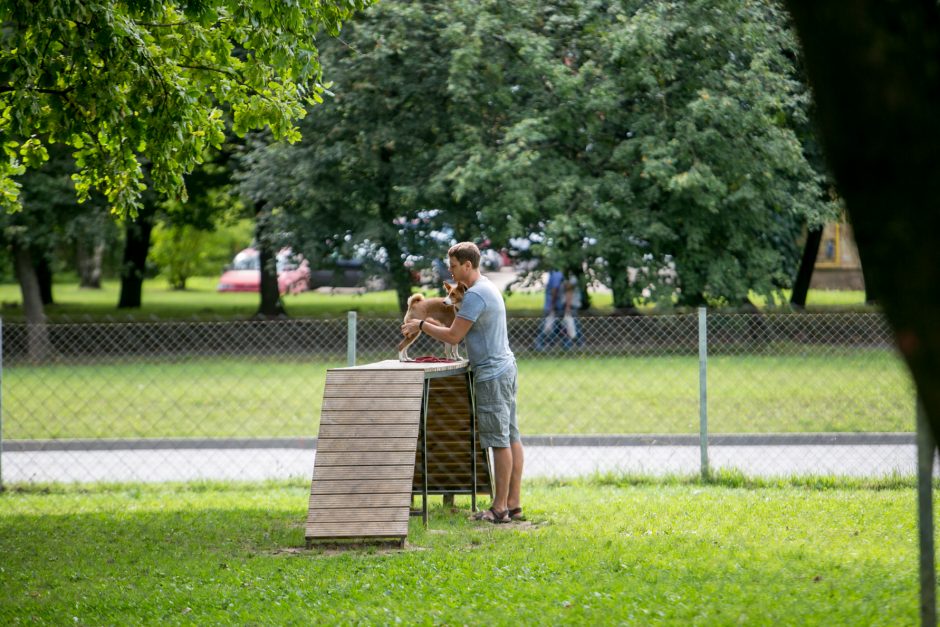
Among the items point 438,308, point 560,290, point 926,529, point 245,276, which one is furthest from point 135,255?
point 926,529

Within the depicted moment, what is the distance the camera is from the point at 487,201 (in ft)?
69.6

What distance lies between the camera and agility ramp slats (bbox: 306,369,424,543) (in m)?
7.50

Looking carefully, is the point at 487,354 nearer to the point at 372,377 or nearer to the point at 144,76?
the point at 372,377

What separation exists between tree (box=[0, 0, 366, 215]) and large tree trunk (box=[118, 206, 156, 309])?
55.4ft

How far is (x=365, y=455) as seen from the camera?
768cm

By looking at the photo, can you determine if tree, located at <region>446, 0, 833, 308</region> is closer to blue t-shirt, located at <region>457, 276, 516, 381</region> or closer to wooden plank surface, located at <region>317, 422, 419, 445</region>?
blue t-shirt, located at <region>457, 276, 516, 381</region>

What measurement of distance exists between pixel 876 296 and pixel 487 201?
18.3 meters

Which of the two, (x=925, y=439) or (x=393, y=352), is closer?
(x=925, y=439)

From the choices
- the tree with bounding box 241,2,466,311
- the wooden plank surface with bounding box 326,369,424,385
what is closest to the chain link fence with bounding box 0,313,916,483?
the wooden plank surface with bounding box 326,369,424,385

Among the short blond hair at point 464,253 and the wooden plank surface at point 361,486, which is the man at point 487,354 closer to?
the short blond hair at point 464,253

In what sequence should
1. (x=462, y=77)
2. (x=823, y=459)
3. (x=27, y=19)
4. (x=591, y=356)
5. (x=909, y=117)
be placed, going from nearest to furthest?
(x=909, y=117) < (x=27, y=19) < (x=823, y=459) < (x=591, y=356) < (x=462, y=77)

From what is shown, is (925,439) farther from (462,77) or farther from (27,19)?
(462,77)

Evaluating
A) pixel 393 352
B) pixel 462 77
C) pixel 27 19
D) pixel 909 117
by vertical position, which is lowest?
pixel 393 352

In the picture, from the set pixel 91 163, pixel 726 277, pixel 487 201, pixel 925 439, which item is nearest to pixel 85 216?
pixel 487 201
